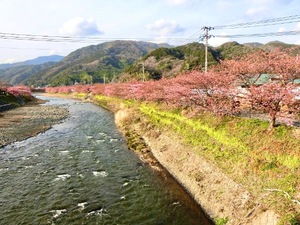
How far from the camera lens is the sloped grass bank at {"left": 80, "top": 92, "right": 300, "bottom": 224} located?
12.4m

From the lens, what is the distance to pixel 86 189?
1802 cm

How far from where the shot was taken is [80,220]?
46.4 feet

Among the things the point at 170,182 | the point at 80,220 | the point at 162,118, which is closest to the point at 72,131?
the point at 162,118

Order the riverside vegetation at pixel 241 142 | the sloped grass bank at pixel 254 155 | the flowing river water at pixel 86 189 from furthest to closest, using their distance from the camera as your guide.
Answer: the flowing river water at pixel 86 189 < the riverside vegetation at pixel 241 142 < the sloped grass bank at pixel 254 155

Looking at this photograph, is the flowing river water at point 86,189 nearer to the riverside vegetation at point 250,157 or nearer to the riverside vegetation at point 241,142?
the riverside vegetation at point 241,142

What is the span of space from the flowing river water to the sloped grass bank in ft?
9.07

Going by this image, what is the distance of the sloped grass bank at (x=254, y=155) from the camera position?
12.4 metres

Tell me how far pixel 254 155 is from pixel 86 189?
37.4ft

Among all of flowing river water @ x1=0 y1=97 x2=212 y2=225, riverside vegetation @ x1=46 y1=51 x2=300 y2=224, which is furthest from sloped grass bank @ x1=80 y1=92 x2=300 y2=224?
flowing river water @ x1=0 y1=97 x2=212 y2=225

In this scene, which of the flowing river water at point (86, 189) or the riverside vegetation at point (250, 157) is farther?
the flowing river water at point (86, 189)

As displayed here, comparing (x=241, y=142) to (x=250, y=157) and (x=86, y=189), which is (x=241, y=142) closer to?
(x=250, y=157)

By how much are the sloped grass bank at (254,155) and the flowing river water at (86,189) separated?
2764 mm

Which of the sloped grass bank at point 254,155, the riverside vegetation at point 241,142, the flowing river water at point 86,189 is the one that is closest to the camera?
the sloped grass bank at point 254,155

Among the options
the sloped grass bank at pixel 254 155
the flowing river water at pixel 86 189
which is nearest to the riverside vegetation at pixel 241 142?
the sloped grass bank at pixel 254 155
